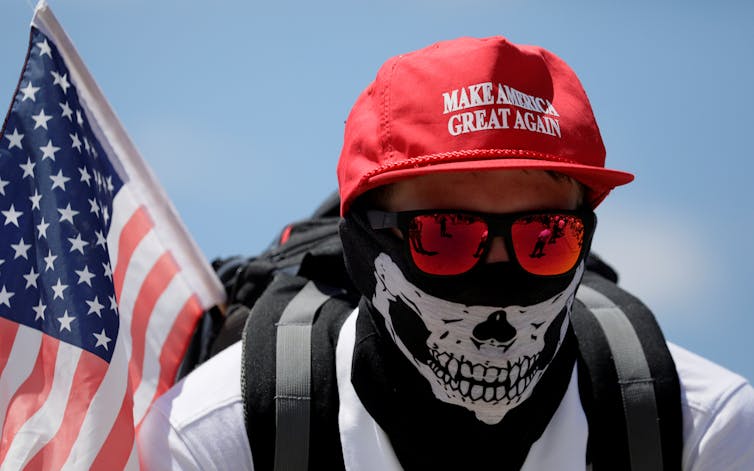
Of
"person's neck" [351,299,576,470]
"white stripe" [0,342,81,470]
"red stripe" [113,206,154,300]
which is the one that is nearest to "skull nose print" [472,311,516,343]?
"person's neck" [351,299,576,470]

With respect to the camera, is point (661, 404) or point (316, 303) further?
point (316, 303)

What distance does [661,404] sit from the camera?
3355 mm

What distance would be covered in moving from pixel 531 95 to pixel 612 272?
131 cm

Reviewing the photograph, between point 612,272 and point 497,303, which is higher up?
point 497,303

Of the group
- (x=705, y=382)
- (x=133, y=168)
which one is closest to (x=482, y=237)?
(x=705, y=382)

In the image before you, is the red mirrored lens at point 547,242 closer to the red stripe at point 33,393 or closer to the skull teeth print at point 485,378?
the skull teeth print at point 485,378

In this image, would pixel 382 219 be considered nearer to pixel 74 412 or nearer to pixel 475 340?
pixel 475 340

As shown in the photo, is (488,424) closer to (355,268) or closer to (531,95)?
(355,268)

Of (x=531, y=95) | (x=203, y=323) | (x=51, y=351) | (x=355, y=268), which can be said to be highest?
(x=531, y=95)

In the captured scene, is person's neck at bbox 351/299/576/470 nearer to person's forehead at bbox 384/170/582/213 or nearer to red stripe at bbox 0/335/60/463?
person's forehead at bbox 384/170/582/213

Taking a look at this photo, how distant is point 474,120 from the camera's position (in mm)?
2998

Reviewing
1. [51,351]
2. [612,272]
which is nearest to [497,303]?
[612,272]

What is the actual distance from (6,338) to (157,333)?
0.84m

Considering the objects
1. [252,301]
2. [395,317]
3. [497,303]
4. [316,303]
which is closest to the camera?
[497,303]
